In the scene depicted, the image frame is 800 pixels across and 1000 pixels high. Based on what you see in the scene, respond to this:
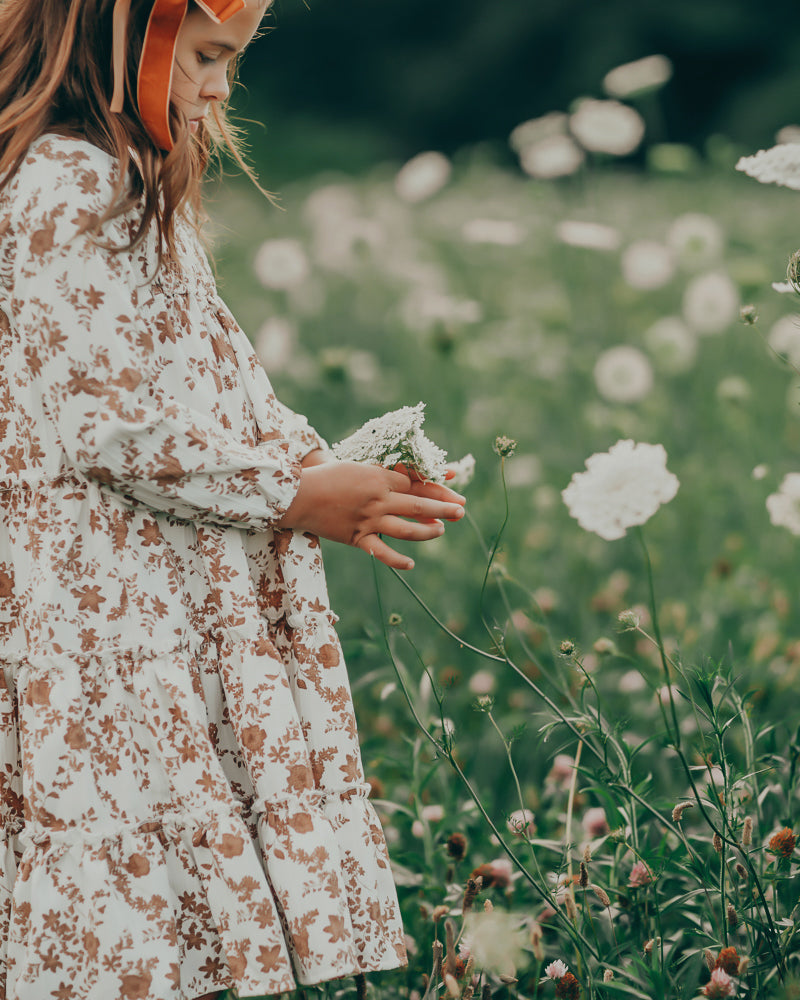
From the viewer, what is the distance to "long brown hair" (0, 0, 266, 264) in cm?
95

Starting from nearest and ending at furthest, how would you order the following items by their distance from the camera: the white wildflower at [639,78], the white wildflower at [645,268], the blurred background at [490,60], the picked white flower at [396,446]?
the picked white flower at [396,446] → the white wildflower at [639,78] → the white wildflower at [645,268] → the blurred background at [490,60]

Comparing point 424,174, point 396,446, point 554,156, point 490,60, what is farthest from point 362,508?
point 490,60

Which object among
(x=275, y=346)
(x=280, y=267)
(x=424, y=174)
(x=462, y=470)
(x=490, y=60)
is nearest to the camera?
(x=462, y=470)

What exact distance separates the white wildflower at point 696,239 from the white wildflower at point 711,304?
62 mm

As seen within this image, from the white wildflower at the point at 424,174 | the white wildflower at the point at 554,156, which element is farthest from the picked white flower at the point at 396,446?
the white wildflower at the point at 424,174

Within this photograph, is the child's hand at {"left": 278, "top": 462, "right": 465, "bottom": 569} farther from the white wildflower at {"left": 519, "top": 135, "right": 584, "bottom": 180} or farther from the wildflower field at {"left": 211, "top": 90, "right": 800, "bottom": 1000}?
the white wildflower at {"left": 519, "top": 135, "right": 584, "bottom": 180}

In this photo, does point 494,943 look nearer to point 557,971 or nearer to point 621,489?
point 557,971

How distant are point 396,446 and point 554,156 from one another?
1.81 meters

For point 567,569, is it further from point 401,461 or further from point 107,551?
point 107,551

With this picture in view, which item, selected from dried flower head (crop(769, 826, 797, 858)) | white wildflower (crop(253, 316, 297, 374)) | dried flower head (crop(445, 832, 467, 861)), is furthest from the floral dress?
white wildflower (crop(253, 316, 297, 374))

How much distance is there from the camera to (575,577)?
214cm

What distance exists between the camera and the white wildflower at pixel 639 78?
2.36 m

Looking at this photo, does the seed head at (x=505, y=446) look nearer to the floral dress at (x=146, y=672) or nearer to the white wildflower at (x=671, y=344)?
the floral dress at (x=146, y=672)

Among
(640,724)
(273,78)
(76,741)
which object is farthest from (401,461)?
(273,78)
